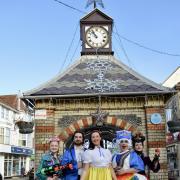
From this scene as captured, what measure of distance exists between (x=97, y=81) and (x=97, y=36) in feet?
10.9

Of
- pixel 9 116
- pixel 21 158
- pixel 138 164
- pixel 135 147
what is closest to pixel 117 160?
pixel 138 164

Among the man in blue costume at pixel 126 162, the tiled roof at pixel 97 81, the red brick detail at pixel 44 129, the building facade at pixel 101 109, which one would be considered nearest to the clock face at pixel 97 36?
the tiled roof at pixel 97 81

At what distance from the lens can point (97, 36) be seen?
1886 cm

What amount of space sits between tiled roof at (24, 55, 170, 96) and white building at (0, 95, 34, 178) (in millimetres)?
21843

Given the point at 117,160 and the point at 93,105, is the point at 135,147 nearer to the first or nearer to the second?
the point at 117,160

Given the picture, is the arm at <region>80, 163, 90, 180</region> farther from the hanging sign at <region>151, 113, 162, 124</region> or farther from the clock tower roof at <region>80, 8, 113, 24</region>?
the clock tower roof at <region>80, 8, 113, 24</region>

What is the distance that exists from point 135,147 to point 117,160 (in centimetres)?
104

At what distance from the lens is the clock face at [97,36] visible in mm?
18609

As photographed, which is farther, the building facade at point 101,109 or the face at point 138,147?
the building facade at point 101,109

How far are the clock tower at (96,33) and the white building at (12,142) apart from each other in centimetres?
2110

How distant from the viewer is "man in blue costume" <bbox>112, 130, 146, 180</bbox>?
732 centimetres

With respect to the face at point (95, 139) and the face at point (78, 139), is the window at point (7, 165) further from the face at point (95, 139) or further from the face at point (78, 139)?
the face at point (95, 139)

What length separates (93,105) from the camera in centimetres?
1588

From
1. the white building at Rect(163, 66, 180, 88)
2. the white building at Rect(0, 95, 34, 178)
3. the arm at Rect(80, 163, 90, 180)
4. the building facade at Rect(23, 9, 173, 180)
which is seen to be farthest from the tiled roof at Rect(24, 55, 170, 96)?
the white building at Rect(163, 66, 180, 88)
